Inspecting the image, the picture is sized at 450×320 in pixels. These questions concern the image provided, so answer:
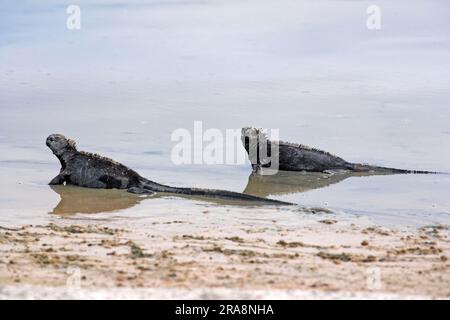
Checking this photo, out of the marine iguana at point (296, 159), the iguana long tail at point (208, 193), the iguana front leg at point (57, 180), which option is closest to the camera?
the iguana long tail at point (208, 193)

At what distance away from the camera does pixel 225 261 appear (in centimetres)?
716

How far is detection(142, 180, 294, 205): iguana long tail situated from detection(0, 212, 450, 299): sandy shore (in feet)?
3.82

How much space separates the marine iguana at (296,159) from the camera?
12617 millimetres

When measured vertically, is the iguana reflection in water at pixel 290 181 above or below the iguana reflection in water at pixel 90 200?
above

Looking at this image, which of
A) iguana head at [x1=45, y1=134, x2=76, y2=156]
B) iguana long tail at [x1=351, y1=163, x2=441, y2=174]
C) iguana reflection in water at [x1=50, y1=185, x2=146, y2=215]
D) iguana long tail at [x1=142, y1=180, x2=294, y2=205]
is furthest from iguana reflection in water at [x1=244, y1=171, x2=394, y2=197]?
iguana head at [x1=45, y1=134, x2=76, y2=156]

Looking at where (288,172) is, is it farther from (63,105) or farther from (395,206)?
(63,105)

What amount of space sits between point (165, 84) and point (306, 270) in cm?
1490

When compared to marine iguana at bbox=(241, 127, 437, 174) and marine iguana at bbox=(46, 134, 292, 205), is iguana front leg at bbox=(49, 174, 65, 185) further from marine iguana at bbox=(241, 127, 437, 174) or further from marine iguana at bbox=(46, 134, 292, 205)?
marine iguana at bbox=(241, 127, 437, 174)

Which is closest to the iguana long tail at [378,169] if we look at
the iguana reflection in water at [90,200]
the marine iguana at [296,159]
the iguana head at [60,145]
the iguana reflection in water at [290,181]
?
the marine iguana at [296,159]

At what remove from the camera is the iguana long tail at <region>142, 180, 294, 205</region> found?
1030 centimetres

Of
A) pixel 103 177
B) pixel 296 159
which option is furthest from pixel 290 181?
pixel 103 177

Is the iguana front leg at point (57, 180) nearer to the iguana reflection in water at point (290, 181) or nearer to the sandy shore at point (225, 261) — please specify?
the iguana reflection in water at point (290, 181)

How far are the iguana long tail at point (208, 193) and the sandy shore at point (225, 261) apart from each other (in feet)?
3.82

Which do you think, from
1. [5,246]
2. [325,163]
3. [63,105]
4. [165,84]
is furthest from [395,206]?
[165,84]
